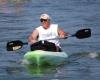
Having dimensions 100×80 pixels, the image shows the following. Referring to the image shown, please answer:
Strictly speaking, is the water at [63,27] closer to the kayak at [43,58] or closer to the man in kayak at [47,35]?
the kayak at [43,58]

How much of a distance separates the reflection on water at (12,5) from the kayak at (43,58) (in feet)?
67.4

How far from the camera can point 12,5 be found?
150 feet

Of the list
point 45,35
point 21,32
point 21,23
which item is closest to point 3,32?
point 21,32

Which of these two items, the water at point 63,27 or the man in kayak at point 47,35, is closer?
the water at point 63,27

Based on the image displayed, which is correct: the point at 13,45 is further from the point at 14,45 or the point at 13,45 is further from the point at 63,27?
the point at 63,27

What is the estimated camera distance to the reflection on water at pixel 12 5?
42500mm

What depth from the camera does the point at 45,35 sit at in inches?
859

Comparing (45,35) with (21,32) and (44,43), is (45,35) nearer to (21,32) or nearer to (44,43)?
(44,43)

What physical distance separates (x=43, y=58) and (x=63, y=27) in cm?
1178

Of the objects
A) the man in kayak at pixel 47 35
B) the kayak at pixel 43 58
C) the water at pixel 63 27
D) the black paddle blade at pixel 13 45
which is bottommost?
the water at pixel 63 27

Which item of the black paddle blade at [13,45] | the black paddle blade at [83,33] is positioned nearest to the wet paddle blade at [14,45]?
the black paddle blade at [13,45]

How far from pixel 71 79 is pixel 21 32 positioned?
12.0 meters

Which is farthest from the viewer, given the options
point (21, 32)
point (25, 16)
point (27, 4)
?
point (27, 4)

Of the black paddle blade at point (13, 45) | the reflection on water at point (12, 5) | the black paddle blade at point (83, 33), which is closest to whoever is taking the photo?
the black paddle blade at point (13, 45)
